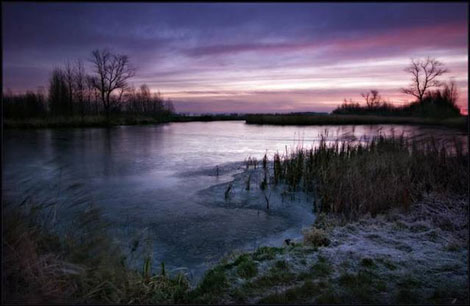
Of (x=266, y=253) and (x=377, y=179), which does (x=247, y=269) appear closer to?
(x=266, y=253)

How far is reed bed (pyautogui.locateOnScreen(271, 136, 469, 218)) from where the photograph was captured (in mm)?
6277

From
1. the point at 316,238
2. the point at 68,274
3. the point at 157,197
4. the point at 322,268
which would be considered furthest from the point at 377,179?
the point at 68,274

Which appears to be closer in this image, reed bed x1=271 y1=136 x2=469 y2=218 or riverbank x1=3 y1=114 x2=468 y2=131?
reed bed x1=271 y1=136 x2=469 y2=218

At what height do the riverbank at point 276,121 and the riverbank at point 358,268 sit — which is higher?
the riverbank at point 276,121

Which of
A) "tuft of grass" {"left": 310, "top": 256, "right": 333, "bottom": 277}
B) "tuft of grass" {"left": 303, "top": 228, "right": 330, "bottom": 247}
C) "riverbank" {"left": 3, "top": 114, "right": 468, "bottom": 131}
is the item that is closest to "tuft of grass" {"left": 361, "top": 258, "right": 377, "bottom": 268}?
"tuft of grass" {"left": 310, "top": 256, "right": 333, "bottom": 277}

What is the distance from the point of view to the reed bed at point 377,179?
20.6 feet

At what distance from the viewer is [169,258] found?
15.0 feet

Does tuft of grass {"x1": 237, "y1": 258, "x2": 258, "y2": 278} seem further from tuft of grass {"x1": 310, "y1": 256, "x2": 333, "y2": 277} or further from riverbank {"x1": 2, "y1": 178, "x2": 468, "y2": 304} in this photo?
tuft of grass {"x1": 310, "y1": 256, "x2": 333, "y2": 277}

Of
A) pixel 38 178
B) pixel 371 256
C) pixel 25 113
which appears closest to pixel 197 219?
pixel 371 256

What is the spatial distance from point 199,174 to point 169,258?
671 centimetres

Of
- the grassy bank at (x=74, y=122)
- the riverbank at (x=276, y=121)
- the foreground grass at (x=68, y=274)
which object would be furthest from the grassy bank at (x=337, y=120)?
the foreground grass at (x=68, y=274)

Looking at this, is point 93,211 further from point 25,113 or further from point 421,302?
point 25,113

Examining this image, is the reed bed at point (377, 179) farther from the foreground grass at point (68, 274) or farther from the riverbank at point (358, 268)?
the foreground grass at point (68, 274)

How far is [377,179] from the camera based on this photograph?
6863 mm
